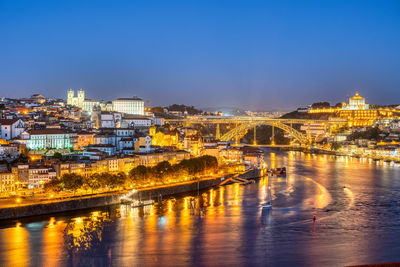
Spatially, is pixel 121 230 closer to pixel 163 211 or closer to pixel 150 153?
pixel 163 211

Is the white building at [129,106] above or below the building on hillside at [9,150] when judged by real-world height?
above

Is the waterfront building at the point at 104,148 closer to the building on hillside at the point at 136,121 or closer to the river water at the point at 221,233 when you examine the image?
the river water at the point at 221,233

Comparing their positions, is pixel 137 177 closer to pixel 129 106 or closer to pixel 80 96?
pixel 129 106

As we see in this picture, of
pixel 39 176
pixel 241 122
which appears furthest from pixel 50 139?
pixel 241 122

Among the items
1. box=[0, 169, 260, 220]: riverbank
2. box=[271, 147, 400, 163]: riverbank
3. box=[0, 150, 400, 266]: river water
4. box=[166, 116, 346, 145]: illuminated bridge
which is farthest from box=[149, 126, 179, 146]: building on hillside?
box=[271, 147, 400, 163]: riverbank

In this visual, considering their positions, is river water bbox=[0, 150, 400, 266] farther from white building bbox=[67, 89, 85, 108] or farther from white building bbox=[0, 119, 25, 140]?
white building bbox=[67, 89, 85, 108]

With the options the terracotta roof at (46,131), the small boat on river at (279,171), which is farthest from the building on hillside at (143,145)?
the small boat on river at (279,171)
